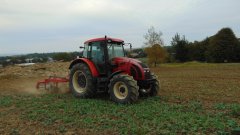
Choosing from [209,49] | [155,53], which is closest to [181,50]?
[209,49]

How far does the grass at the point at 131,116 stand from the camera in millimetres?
7539

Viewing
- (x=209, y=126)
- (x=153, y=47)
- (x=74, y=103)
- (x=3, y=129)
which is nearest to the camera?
(x=209, y=126)

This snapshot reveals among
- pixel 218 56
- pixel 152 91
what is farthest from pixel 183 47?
pixel 152 91

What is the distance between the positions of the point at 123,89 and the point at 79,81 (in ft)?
8.11

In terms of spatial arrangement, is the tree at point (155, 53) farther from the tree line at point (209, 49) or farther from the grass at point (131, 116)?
the grass at point (131, 116)

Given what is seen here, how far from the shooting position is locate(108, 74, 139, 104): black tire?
10727 millimetres

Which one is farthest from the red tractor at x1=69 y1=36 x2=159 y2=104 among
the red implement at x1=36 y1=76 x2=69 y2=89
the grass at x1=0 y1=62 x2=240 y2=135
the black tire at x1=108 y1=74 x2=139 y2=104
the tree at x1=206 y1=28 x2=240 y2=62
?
the tree at x1=206 y1=28 x2=240 y2=62

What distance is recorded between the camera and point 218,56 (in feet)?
197

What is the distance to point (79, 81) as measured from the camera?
42.3ft

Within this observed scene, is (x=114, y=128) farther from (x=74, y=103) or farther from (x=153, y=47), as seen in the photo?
(x=153, y=47)

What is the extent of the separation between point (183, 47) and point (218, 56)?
753 centimetres

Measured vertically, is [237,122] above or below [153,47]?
below

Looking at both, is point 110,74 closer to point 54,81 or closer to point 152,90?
point 152,90

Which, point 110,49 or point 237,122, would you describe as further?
point 110,49
